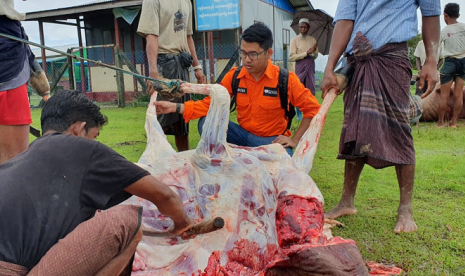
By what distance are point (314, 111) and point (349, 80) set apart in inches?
16.9

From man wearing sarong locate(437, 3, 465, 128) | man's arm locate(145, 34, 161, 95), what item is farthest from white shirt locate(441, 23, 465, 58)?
man's arm locate(145, 34, 161, 95)

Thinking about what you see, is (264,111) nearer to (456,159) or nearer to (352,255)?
(352,255)

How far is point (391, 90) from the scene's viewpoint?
3.06m

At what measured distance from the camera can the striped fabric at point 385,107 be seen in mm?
3062

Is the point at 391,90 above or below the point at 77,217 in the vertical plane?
above

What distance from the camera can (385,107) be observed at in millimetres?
3094

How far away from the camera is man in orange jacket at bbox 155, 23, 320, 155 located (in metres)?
3.38

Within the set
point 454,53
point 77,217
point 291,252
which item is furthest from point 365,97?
point 454,53

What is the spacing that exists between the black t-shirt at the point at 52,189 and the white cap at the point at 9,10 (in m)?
1.73

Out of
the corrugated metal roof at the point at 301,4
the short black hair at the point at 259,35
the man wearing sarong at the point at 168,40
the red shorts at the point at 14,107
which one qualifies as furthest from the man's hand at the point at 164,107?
the corrugated metal roof at the point at 301,4

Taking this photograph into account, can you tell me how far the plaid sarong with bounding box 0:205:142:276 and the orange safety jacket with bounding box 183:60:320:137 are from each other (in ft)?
5.75

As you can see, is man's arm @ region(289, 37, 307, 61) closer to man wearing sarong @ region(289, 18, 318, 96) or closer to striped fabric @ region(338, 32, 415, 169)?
man wearing sarong @ region(289, 18, 318, 96)

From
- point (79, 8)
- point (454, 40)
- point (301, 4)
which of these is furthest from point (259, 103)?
point (301, 4)

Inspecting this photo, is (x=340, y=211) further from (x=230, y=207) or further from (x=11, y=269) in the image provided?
(x=11, y=269)
